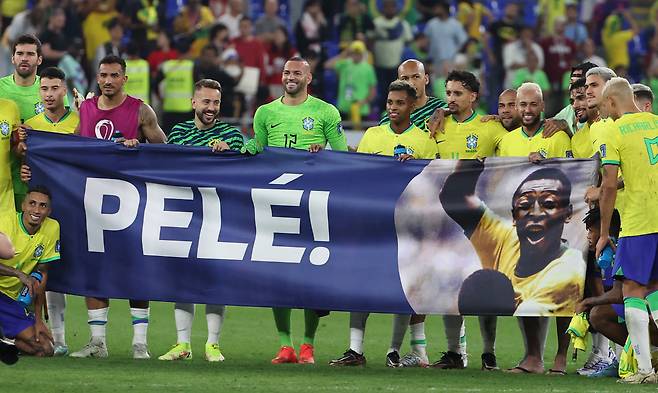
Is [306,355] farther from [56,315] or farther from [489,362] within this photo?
[56,315]

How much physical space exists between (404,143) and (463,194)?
2.14ft

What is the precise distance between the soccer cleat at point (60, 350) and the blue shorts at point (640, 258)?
4.23m

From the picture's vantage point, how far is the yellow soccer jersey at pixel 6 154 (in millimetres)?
11578

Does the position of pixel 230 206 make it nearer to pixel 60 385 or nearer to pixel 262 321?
pixel 60 385

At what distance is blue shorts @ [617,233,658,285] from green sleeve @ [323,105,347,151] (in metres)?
2.63

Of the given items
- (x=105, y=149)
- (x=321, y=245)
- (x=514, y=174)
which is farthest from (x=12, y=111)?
(x=514, y=174)

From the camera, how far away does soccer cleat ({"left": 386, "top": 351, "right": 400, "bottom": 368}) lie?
11.6m

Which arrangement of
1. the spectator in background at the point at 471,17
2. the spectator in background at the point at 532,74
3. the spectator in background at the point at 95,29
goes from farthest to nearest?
the spectator in background at the point at 471,17, the spectator in background at the point at 532,74, the spectator in background at the point at 95,29

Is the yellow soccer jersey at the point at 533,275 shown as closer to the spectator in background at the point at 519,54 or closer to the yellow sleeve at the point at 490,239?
the yellow sleeve at the point at 490,239

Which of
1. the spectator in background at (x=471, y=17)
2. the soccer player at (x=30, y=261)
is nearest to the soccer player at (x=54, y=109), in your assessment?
the soccer player at (x=30, y=261)

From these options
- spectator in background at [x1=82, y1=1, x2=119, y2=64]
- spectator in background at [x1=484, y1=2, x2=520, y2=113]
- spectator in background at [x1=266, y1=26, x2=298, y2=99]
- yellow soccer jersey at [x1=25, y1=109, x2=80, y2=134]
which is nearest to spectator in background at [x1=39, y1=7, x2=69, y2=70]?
spectator in background at [x1=82, y1=1, x2=119, y2=64]

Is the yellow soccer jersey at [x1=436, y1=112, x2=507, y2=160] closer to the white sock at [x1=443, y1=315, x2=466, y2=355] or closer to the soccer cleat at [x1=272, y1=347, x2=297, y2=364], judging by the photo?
the white sock at [x1=443, y1=315, x2=466, y2=355]

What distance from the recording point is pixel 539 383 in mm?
10367

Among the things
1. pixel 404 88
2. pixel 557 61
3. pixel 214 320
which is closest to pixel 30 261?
pixel 214 320
